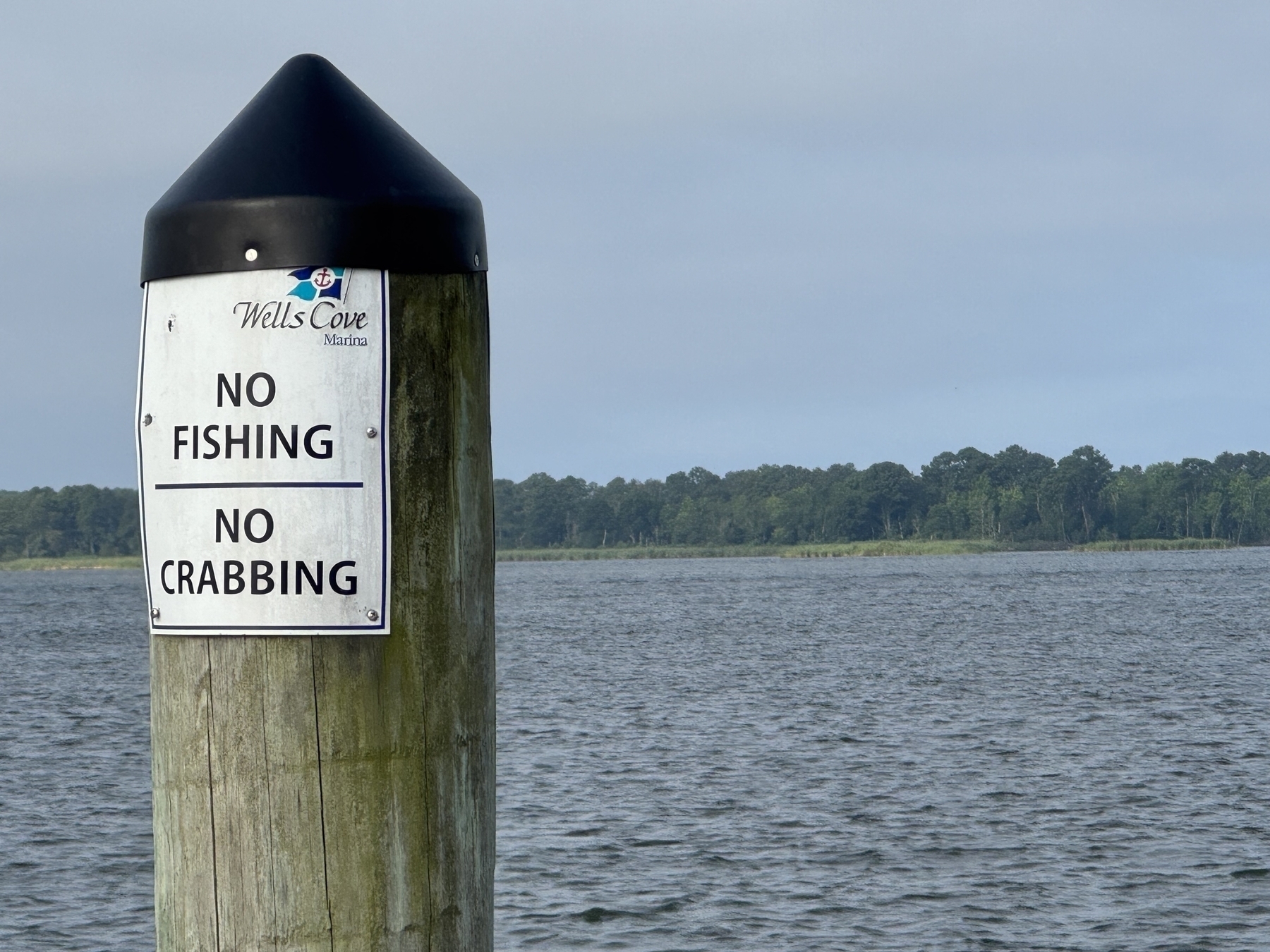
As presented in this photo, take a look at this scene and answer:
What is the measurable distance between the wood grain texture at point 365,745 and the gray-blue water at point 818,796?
33.7 ft

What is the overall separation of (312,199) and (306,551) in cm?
56

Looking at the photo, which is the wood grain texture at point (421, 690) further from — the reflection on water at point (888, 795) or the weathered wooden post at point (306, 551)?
the reflection on water at point (888, 795)

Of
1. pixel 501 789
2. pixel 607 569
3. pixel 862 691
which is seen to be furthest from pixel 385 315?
pixel 607 569

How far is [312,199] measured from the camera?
7.48 ft

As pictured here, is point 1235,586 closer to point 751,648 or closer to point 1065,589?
point 1065,589

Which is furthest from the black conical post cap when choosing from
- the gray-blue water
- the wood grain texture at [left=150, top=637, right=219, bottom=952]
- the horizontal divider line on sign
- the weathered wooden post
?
the gray-blue water

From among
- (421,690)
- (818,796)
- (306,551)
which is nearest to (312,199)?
(306,551)

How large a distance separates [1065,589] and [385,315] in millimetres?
89520

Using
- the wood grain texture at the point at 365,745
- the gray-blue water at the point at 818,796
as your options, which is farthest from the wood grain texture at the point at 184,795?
the gray-blue water at the point at 818,796

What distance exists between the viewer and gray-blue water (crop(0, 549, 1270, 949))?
12.9 m

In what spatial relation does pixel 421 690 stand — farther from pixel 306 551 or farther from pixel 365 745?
pixel 306 551

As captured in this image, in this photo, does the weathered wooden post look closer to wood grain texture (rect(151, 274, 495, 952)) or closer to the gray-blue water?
wood grain texture (rect(151, 274, 495, 952))

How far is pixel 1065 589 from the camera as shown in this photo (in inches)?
3445

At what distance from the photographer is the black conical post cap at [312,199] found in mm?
2279
